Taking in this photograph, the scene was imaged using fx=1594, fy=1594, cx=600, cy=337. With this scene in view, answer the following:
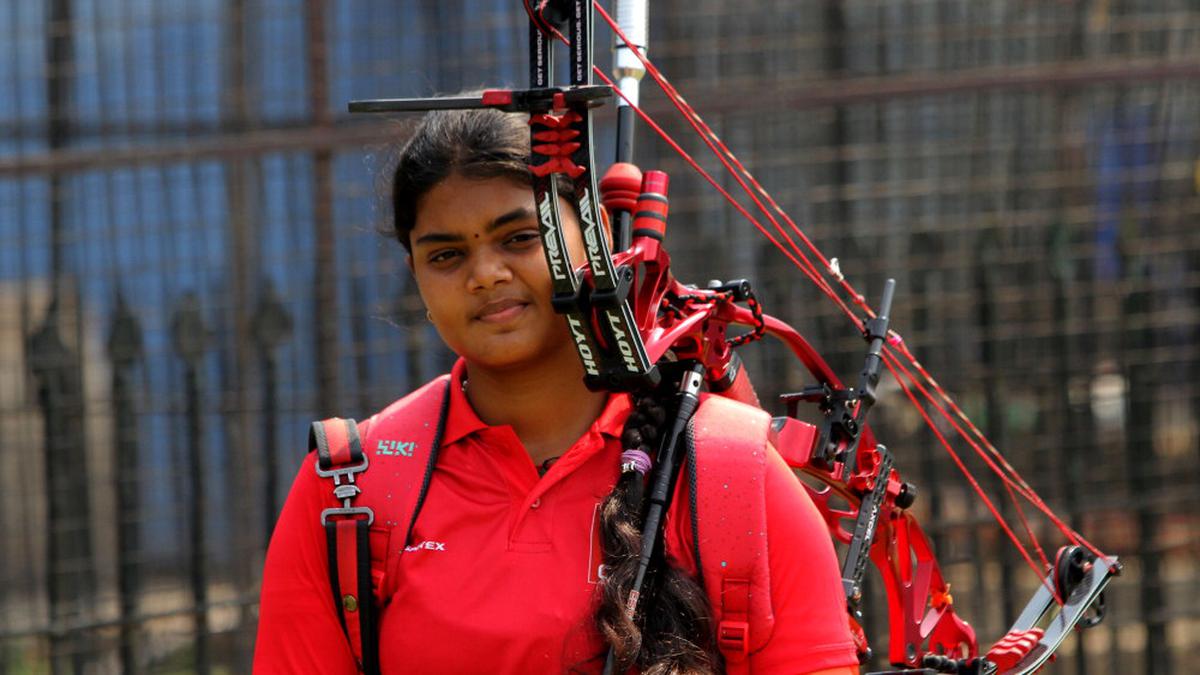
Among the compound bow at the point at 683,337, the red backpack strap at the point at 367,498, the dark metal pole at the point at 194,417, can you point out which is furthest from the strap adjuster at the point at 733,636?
the dark metal pole at the point at 194,417

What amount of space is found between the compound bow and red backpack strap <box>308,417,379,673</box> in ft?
1.45

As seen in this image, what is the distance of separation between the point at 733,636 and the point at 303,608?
70 cm

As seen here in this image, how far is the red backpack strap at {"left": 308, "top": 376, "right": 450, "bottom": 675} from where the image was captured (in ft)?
8.20

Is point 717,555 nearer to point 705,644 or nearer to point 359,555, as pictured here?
point 705,644

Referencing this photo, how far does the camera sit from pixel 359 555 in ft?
8.19

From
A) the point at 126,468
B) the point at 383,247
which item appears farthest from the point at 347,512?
the point at 126,468

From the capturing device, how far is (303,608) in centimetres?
255

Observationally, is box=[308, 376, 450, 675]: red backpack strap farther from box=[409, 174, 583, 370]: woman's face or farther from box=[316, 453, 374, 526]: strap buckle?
box=[409, 174, 583, 370]: woman's face

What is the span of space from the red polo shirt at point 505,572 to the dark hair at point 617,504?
0.04 metres

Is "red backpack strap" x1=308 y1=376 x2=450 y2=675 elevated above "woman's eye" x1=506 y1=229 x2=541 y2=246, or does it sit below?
below

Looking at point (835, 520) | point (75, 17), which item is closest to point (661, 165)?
point (75, 17)

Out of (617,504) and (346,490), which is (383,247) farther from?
(617,504)

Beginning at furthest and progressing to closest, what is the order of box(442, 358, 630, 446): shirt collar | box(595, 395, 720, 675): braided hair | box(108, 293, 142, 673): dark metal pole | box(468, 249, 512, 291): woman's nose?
box(108, 293, 142, 673): dark metal pole < box(442, 358, 630, 446): shirt collar < box(468, 249, 512, 291): woman's nose < box(595, 395, 720, 675): braided hair

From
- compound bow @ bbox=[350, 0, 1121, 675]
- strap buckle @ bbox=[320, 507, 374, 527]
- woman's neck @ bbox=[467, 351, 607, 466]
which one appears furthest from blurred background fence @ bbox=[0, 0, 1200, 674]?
strap buckle @ bbox=[320, 507, 374, 527]
